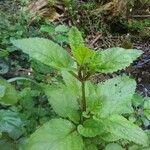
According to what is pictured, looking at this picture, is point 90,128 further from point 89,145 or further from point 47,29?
point 47,29

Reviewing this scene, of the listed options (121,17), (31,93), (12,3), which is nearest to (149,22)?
(121,17)

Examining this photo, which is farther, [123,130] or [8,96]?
[8,96]

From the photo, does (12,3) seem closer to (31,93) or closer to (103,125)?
(31,93)

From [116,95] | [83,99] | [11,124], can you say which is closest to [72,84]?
[83,99]

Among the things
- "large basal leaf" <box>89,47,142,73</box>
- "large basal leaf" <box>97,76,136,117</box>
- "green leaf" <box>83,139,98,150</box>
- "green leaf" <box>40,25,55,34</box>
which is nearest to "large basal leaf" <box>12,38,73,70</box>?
"large basal leaf" <box>89,47,142,73</box>

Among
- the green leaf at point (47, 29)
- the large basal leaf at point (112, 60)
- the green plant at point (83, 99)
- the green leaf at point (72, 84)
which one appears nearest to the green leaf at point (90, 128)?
the green plant at point (83, 99)

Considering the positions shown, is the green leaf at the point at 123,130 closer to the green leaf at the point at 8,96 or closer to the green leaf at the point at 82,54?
the green leaf at the point at 82,54
